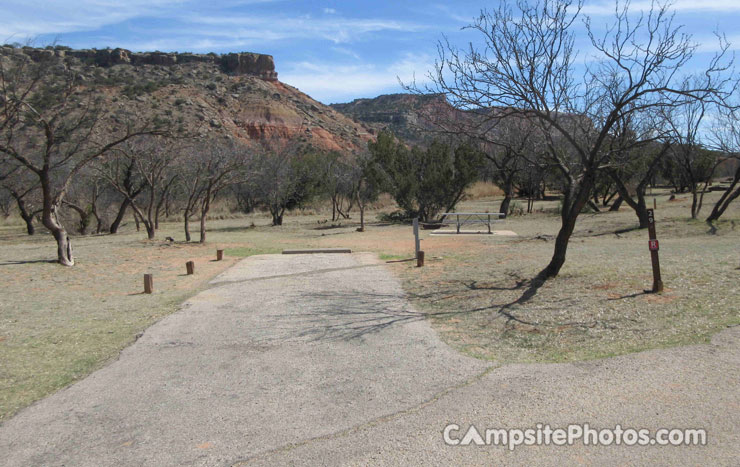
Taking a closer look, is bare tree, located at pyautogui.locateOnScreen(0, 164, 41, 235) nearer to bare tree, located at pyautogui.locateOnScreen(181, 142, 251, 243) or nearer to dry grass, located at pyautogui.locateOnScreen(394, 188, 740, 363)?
bare tree, located at pyautogui.locateOnScreen(181, 142, 251, 243)

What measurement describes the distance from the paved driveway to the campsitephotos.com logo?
0.07 m

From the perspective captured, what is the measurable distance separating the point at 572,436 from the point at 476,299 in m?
5.16

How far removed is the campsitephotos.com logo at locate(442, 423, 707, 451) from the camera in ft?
12.1

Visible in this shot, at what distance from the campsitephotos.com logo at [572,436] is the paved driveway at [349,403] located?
70 millimetres

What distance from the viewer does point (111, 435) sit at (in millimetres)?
4207

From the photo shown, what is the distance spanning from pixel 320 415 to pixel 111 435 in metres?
1.54

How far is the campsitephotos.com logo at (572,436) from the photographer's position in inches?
145

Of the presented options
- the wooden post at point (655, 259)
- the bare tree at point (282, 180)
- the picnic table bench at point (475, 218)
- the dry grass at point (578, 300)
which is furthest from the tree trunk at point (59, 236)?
the bare tree at point (282, 180)

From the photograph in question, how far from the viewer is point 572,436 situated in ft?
12.5

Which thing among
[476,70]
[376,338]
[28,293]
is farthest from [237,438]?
[28,293]

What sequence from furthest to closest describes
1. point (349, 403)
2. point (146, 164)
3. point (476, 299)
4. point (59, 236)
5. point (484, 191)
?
point (484, 191) < point (146, 164) < point (59, 236) < point (476, 299) < point (349, 403)

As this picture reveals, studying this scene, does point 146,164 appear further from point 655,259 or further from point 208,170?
point 655,259

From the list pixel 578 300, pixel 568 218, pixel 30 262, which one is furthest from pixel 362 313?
pixel 30 262

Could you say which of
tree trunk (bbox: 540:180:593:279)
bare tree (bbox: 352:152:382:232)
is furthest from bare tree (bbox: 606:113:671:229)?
bare tree (bbox: 352:152:382:232)
